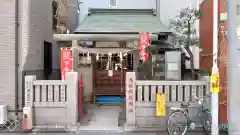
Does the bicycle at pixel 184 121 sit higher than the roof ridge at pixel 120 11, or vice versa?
the roof ridge at pixel 120 11

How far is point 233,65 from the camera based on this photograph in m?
8.84

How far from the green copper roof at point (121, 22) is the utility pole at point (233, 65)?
6191 millimetres

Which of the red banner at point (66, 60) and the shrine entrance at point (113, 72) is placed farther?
the shrine entrance at point (113, 72)

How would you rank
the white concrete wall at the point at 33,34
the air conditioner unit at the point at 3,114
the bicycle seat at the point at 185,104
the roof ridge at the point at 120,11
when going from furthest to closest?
the roof ridge at the point at 120,11
the white concrete wall at the point at 33,34
the air conditioner unit at the point at 3,114
the bicycle seat at the point at 185,104

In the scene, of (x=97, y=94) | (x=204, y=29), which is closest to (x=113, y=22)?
(x=97, y=94)

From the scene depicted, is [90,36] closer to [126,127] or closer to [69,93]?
[69,93]

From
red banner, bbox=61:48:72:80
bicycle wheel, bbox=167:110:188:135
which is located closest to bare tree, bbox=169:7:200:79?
bicycle wheel, bbox=167:110:188:135

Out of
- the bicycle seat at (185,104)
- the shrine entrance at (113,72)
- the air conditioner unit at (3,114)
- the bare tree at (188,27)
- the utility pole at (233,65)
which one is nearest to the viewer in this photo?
the utility pole at (233,65)

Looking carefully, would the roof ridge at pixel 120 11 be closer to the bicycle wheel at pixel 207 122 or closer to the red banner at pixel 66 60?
the red banner at pixel 66 60

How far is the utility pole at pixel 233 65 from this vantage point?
28.7 ft

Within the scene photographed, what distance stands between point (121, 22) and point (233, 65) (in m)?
8.94

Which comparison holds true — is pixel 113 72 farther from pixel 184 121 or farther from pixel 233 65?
pixel 233 65

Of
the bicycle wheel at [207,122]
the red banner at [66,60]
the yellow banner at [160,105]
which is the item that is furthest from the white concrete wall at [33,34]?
the bicycle wheel at [207,122]

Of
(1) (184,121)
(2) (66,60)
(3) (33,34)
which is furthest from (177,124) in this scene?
(3) (33,34)
